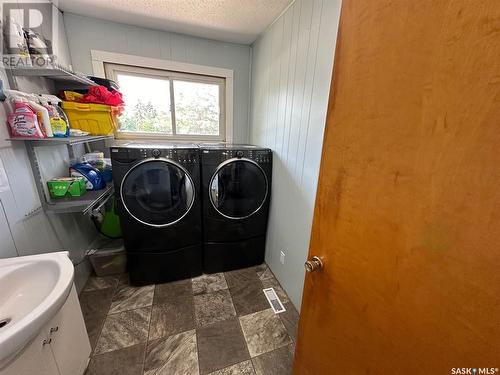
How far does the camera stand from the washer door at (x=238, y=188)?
5.77 feet

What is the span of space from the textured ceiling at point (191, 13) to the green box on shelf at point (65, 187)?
1.38 m

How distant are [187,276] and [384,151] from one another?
1.95 m

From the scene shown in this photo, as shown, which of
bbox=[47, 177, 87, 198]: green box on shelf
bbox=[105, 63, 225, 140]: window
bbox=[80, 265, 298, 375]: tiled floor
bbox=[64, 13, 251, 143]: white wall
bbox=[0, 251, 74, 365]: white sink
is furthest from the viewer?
bbox=[105, 63, 225, 140]: window

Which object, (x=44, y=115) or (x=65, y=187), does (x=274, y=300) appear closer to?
(x=65, y=187)

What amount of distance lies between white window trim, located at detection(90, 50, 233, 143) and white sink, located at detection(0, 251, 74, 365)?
70.5 inches

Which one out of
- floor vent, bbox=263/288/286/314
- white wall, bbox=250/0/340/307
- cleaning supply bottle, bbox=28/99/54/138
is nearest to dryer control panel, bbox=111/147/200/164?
cleaning supply bottle, bbox=28/99/54/138

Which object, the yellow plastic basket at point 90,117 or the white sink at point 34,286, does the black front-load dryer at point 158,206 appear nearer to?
the yellow plastic basket at point 90,117

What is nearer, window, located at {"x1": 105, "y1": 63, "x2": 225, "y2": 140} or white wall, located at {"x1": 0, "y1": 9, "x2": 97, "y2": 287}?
white wall, located at {"x1": 0, "y1": 9, "x2": 97, "y2": 287}

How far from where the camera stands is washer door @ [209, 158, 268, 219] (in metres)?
1.76

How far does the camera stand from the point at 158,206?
1.67 metres

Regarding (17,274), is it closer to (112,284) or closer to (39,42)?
(112,284)

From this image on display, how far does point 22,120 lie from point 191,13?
141 centimetres

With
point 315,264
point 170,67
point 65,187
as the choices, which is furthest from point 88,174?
point 315,264

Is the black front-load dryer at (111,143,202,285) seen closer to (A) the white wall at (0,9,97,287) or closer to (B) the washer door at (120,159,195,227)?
(B) the washer door at (120,159,195,227)
